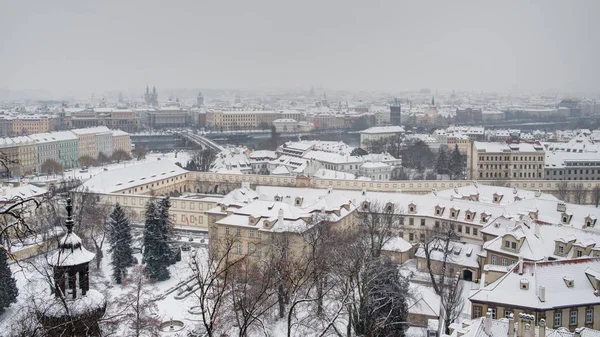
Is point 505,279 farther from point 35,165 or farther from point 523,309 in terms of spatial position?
point 35,165

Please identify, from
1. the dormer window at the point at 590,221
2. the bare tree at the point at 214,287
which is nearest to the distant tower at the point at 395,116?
the dormer window at the point at 590,221

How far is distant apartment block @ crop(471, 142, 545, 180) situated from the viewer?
47.3 meters

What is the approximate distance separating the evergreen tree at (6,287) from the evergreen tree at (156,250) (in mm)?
5121

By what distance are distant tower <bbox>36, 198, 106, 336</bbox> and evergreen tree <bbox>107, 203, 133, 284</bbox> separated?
633 inches

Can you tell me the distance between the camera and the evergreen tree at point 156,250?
25328mm

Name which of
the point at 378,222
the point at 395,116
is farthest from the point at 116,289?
the point at 395,116

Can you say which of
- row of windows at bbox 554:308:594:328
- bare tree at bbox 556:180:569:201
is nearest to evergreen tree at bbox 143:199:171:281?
row of windows at bbox 554:308:594:328

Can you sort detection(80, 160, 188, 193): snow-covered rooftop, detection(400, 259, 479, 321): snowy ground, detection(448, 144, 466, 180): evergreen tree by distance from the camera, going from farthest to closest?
detection(448, 144, 466, 180): evergreen tree → detection(80, 160, 188, 193): snow-covered rooftop → detection(400, 259, 479, 321): snowy ground

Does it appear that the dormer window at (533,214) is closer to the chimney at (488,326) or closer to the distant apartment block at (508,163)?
the chimney at (488,326)

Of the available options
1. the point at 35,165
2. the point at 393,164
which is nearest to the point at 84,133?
the point at 35,165

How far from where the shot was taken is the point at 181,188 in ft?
151

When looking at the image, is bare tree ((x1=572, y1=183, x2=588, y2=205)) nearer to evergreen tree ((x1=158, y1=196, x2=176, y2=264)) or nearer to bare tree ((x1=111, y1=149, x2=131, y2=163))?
evergreen tree ((x1=158, y1=196, x2=176, y2=264))

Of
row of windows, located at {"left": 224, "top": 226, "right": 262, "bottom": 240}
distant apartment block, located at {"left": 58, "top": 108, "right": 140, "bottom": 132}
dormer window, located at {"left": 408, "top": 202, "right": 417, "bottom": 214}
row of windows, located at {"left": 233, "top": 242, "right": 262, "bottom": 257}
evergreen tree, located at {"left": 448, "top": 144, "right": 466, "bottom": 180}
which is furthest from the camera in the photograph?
distant apartment block, located at {"left": 58, "top": 108, "right": 140, "bottom": 132}

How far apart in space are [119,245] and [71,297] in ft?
54.6
